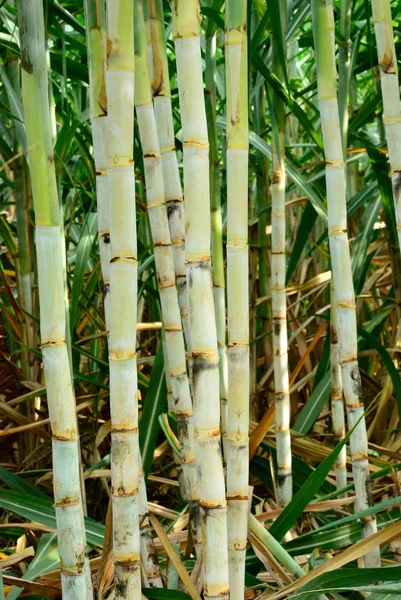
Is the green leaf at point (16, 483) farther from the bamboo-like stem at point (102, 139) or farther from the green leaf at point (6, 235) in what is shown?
the green leaf at point (6, 235)

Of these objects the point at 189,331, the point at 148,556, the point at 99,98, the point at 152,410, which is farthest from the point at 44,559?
the point at 99,98

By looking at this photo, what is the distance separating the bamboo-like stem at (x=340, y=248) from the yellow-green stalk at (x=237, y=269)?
0.54 feet

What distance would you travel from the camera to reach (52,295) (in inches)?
23.6

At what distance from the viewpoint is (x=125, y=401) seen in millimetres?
618

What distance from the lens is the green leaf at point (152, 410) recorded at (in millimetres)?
1060

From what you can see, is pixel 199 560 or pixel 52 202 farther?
pixel 199 560

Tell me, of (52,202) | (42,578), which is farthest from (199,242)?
(42,578)

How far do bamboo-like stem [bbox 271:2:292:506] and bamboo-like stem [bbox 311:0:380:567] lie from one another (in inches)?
6.0

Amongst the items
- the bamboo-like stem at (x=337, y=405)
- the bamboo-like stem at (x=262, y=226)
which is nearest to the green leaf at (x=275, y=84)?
the bamboo-like stem at (x=337, y=405)

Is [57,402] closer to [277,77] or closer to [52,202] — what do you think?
[52,202]

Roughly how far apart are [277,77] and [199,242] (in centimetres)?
49

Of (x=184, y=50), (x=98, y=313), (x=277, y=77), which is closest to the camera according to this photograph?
(x=184, y=50)

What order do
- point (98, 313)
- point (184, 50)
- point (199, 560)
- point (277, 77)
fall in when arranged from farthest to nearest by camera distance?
point (98, 313) → point (277, 77) → point (199, 560) → point (184, 50)

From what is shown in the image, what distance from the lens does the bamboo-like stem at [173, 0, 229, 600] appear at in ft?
1.97
